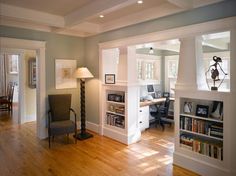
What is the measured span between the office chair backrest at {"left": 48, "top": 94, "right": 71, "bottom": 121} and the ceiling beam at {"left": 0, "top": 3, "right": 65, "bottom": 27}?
Result: 1621 millimetres

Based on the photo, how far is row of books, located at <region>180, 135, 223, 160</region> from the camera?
2816 mm

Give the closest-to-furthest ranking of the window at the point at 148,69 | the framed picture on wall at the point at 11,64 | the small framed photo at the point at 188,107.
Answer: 1. the small framed photo at the point at 188,107
2. the window at the point at 148,69
3. the framed picture on wall at the point at 11,64

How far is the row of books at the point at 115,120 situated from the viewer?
174 inches

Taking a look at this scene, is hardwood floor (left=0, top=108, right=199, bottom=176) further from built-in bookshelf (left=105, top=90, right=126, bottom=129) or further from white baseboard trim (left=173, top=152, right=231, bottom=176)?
built-in bookshelf (left=105, top=90, right=126, bottom=129)

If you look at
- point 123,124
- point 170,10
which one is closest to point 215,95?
point 170,10

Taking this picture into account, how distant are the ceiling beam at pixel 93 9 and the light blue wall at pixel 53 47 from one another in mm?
843

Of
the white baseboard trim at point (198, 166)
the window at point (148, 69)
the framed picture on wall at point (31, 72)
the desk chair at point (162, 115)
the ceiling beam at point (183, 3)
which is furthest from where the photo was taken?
the window at point (148, 69)

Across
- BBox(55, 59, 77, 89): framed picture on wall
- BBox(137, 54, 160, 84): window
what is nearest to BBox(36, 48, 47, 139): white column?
BBox(55, 59, 77, 89): framed picture on wall

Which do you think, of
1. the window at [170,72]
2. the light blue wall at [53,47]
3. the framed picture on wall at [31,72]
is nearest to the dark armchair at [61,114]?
the light blue wall at [53,47]

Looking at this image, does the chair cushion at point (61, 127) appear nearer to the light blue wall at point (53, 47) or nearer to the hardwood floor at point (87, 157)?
the hardwood floor at point (87, 157)

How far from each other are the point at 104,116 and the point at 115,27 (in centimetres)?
213

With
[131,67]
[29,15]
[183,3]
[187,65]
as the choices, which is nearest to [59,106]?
[131,67]

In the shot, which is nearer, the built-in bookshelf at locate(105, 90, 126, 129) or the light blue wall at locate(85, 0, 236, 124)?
the light blue wall at locate(85, 0, 236, 124)

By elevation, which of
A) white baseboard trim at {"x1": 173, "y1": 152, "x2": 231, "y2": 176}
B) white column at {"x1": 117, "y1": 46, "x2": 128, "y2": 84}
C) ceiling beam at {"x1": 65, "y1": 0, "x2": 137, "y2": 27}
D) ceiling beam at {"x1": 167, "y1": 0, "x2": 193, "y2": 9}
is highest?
ceiling beam at {"x1": 65, "y1": 0, "x2": 137, "y2": 27}
